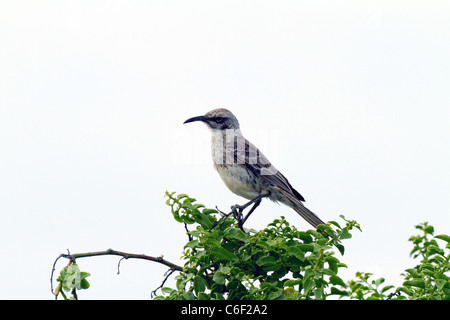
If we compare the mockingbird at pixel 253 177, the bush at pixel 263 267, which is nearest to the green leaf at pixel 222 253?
the bush at pixel 263 267

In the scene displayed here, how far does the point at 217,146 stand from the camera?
750 cm

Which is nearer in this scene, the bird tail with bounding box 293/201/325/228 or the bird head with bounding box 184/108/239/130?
the bird tail with bounding box 293/201/325/228

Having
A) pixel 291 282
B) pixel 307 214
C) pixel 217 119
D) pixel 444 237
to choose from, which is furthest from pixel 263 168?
pixel 291 282

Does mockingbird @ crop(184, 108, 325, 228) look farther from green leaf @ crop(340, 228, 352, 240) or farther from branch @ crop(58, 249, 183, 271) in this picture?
branch @ crop(58, 249, 183, 271)

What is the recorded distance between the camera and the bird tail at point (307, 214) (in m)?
6.87

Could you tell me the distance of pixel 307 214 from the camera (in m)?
6.93

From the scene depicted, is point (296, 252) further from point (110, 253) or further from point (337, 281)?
point (110, 253)

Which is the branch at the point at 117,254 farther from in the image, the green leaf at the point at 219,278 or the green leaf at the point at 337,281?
the green leaf at the point at 337,281

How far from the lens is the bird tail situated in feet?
22.5

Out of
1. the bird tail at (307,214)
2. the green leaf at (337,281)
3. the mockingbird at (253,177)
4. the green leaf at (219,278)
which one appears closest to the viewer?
the green leaf at (337,281)

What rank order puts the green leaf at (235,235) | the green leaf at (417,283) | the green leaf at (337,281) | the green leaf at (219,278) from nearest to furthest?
the green leaf at (337,281) → the green leaf at (219,278) → the green leaf at (417,283) → the green leaf at (235,235)

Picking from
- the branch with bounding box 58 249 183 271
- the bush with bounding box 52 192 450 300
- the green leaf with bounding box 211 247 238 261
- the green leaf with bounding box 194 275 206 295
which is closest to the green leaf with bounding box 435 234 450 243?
the bush with bounding box 52 192 450 300
